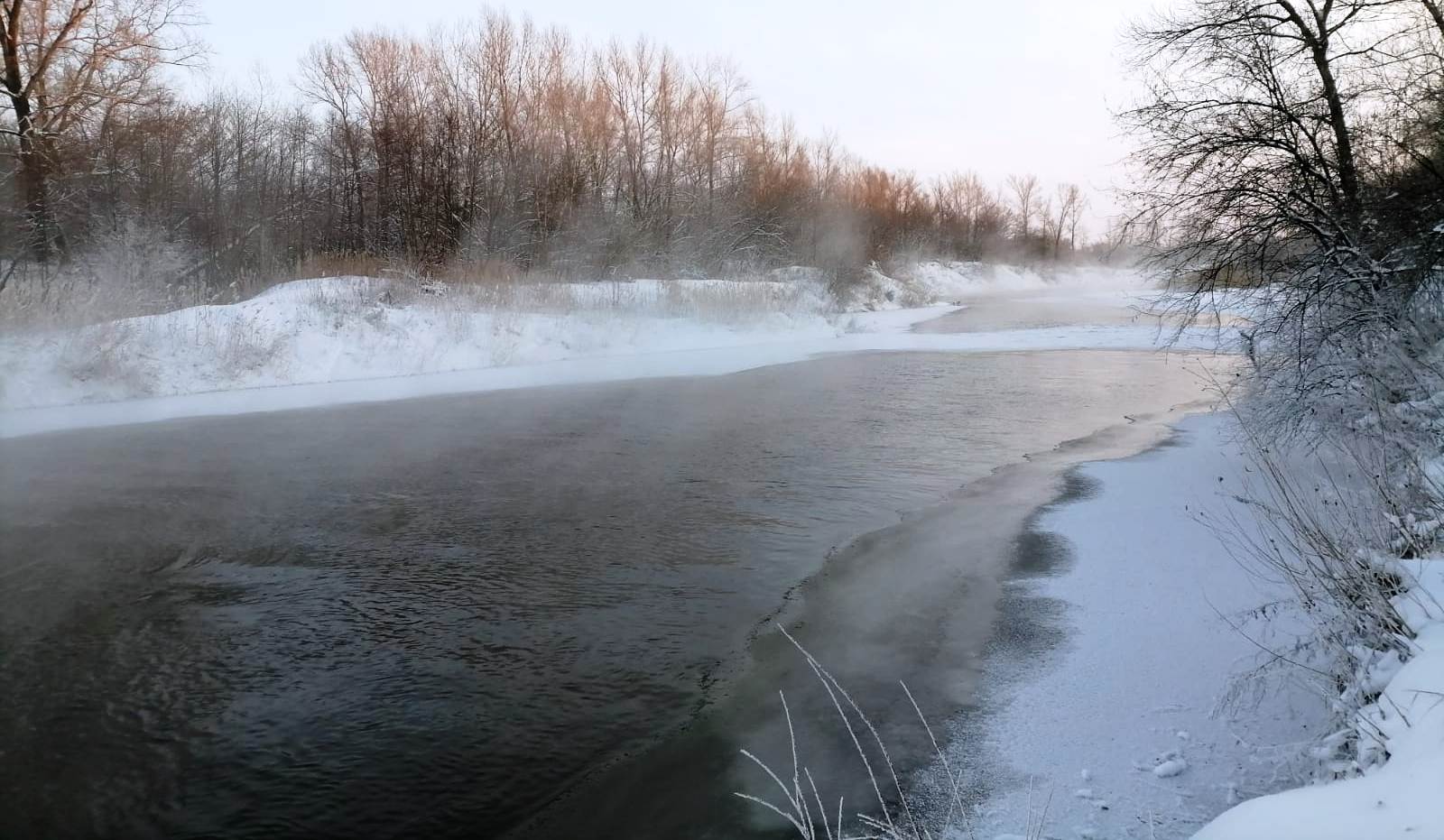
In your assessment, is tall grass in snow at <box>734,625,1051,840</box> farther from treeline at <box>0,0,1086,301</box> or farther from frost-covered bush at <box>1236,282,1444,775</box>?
treeline at <box>0,0,1086,301</box>

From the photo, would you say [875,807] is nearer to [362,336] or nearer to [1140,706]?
[1140,706]

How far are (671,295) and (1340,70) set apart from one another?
1650 centimetres

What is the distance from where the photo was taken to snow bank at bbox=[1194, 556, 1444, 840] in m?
1.90

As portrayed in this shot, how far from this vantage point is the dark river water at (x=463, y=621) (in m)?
3.47

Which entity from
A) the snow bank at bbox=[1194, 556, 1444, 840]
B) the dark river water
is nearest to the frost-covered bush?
the snow bank at bbox=[1194, 556, 1444, 840]

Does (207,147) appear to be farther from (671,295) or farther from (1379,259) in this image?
(1379,259)

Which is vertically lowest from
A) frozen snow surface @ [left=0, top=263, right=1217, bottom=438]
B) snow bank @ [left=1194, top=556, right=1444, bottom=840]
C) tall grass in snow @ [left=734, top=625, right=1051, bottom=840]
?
tall grass in snow @ [left=734, top=625, right=1051, bottom=840]

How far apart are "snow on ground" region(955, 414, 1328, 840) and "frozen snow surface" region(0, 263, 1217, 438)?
608cm

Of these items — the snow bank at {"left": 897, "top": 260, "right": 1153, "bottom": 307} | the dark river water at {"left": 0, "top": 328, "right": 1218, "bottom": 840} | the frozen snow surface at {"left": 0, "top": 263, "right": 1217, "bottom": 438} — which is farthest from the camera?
the snow bank at {"left": 897, "top": 260, "right": 1153, "bottom": 307}

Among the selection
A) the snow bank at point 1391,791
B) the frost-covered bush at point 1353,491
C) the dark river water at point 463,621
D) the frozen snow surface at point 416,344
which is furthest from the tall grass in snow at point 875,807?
the frozen snow surface at point 416,344

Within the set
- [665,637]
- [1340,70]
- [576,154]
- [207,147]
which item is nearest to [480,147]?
[576,154]

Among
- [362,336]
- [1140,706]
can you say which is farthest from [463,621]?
[362,336]

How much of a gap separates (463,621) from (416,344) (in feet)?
41.7

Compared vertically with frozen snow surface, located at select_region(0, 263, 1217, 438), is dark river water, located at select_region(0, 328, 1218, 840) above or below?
below
